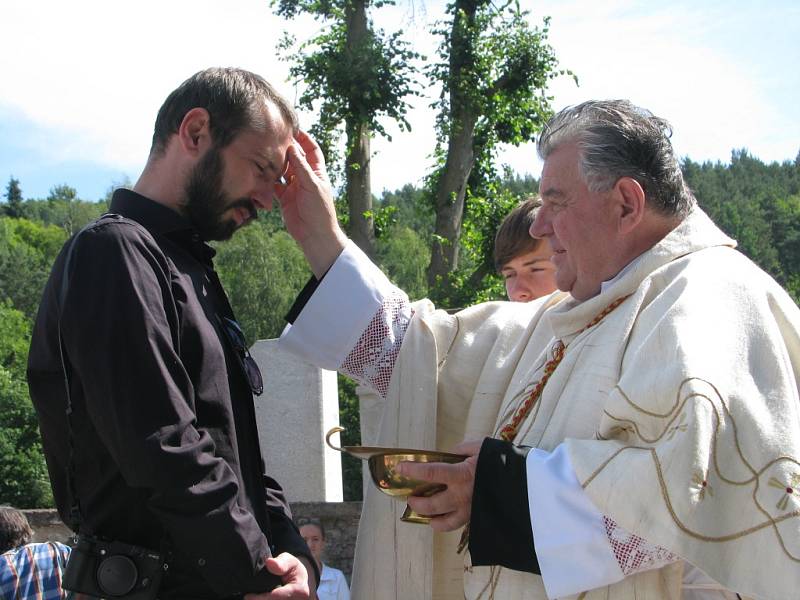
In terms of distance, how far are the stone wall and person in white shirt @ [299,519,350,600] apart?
2.62 feet

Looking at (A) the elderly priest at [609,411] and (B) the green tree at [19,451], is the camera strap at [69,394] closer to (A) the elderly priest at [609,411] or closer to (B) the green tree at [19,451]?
(A) the elderly priest at [609,411]

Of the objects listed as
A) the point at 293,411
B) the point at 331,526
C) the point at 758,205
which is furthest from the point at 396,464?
the point at 758,205

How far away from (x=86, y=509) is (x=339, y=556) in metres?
6.77

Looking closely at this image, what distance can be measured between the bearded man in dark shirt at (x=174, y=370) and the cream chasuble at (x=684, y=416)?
2.35ft

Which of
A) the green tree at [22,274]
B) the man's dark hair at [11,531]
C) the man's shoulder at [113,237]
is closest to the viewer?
the man's shoulder at [113,237]

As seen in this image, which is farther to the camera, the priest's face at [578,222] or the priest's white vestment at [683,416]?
the priest's face at [578,222]

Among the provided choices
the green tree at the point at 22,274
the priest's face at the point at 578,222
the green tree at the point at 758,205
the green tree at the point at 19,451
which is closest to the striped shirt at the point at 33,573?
the priest's face at the point at 578,222

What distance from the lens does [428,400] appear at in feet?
10.1

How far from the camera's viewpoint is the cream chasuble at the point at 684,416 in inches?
79.4

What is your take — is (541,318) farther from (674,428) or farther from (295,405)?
(295,405)

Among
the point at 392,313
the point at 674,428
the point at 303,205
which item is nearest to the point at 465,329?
the point at 392,313

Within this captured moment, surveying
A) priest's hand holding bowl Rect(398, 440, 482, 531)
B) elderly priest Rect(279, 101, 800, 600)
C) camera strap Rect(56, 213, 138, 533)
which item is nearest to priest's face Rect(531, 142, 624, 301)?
elderly priest Rect(279, 101, 800, 600)

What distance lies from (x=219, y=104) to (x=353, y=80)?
356 inches

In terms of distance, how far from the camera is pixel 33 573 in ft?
16.4
